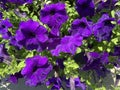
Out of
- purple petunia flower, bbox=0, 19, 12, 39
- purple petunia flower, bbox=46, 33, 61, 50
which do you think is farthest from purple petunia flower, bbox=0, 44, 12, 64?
purple petunia flower, bbox=46, 33, 61, 50

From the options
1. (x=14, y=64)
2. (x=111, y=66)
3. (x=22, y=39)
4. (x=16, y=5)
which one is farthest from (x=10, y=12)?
(x=111, y=66)

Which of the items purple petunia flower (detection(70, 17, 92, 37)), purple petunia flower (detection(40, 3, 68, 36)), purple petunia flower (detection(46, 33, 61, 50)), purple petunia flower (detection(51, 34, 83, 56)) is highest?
purple petunia flower (detection(40, 3, 68, 36))

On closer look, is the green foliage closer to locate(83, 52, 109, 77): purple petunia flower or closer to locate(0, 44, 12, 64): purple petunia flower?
locate(83, 52, 109, 77): purple petunia flower

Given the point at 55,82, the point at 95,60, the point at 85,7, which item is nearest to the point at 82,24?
the point at 85,7

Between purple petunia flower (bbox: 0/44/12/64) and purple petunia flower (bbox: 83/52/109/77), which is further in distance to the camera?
purple petunia flower (bbox: 0/44/12/64)

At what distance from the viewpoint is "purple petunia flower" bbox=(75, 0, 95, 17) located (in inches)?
72.9

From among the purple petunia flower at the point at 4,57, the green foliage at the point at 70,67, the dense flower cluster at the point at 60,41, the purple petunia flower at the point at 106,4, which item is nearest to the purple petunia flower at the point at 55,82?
the dense flower cluster at the point at 60,41

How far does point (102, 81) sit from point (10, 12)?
778 millimetres

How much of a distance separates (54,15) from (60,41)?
0.15 meters

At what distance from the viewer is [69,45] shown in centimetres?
172

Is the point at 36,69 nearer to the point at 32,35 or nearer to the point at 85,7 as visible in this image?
the point at 32,35

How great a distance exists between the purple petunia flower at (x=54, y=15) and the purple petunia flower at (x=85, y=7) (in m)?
0.15

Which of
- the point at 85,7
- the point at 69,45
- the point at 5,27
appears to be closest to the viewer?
the point at 69,45

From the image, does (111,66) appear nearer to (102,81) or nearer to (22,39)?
(102,81)
